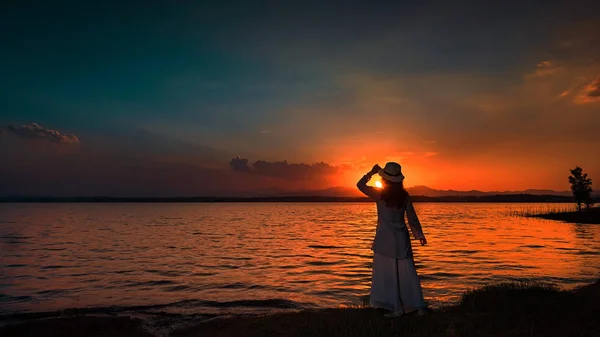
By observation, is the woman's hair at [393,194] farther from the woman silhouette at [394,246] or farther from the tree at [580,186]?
the tree at [580,186]

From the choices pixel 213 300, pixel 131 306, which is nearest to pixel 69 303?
pixel 131 306

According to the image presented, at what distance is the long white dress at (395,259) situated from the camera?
9.16 meters

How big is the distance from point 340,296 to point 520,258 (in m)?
17.4

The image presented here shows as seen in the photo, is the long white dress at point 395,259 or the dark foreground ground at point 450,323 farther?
the long white dress at point 395,259

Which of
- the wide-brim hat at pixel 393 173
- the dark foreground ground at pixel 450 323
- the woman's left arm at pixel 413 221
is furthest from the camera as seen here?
the woman's left arm at pixel 413 221

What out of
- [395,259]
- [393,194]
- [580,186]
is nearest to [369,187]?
[393,194]

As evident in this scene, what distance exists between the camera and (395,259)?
9273mm

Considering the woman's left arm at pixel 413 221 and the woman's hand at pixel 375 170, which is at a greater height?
the woman's hand at pixel 375 170

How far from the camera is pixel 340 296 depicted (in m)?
18.5

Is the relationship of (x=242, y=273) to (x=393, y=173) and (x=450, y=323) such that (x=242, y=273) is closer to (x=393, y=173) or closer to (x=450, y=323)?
(x=450, y=323)

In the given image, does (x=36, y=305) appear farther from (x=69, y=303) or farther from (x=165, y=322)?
(x=165, y=322)

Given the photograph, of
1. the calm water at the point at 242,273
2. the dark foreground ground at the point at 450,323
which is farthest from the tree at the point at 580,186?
the dark foreground ground at the point at 450,323

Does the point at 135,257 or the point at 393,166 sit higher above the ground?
the point at 393,166

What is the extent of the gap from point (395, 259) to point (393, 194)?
1.42m
